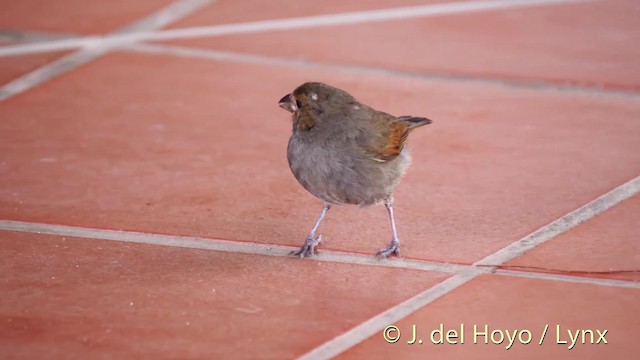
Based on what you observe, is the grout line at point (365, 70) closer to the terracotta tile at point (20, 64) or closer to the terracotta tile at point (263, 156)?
the terracotta tile at point (263, 156)

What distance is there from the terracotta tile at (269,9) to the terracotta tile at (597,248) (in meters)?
2.46

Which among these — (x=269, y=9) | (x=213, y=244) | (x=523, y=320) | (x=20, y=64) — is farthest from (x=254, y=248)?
(x=269, y=9)

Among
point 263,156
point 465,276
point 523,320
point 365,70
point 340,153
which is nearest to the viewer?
point 523,320

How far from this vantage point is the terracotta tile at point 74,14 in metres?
5.55

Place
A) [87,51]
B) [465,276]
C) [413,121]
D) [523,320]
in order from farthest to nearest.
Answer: [87,51]
[413,121]
[465,276]
[523,320]

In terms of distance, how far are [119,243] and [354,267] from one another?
69 cm

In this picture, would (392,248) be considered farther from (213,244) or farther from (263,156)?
(263,156)

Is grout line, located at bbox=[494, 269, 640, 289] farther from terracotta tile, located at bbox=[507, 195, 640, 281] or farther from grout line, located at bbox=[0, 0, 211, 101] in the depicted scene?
grout line, located at bbox=[0, 0, 211, 101]

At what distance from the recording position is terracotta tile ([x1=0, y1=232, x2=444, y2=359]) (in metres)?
2.85

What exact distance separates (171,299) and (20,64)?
2239 mm

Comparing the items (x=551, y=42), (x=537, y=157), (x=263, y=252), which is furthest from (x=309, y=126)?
(x=551, y=42)

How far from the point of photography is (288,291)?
3188mm

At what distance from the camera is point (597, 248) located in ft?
11.2

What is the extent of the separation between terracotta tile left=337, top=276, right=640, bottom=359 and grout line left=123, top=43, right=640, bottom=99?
1.75m
